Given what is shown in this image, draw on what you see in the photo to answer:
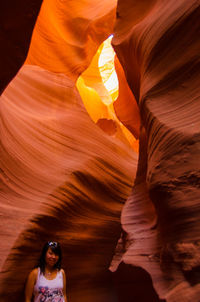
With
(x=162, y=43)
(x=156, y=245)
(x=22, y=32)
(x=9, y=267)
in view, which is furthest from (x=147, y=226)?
(x=22, y=32)

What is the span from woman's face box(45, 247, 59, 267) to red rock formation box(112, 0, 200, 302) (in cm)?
67

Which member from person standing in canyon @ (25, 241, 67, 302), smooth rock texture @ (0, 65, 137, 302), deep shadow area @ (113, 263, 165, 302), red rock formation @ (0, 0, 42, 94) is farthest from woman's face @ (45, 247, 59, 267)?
red rock formation @ (0, 0, 42, 94)

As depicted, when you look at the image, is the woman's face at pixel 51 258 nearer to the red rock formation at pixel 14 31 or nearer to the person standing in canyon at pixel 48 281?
the person standing in canyon at pixel 48 281

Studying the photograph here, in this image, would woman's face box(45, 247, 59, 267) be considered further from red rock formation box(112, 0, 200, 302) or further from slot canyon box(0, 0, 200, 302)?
red rock formation box(112, 0, 200, 302)

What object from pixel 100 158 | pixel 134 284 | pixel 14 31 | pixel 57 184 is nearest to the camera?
pixel 14 31

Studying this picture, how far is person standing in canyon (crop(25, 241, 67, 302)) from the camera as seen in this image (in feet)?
9.43

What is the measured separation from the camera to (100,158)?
4.81 m

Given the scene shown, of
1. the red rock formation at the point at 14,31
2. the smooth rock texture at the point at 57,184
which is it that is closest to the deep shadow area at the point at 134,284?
the smooth rock texture at the point at 57,184

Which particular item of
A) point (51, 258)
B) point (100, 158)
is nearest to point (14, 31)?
point (51, 258)

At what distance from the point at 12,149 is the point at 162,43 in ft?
7.24

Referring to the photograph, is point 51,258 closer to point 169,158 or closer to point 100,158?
point 169,158

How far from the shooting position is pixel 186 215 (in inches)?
89.4

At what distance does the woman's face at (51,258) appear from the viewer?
308 cm

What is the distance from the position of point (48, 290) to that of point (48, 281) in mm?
88
